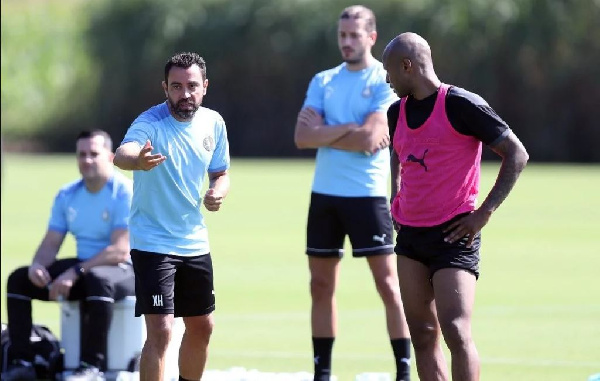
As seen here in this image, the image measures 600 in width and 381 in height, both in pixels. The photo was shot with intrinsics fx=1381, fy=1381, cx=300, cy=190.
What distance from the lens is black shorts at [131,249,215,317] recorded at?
7.37 meters

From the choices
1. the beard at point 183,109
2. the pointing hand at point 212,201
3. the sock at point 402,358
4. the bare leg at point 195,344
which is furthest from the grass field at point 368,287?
the beard at point 183,109

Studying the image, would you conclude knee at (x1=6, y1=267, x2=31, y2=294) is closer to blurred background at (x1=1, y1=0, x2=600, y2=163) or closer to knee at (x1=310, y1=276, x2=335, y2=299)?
knee at (x1=310, y1=276, x2=335, y2=299)

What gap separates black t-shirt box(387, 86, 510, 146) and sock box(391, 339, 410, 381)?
2.14 metres

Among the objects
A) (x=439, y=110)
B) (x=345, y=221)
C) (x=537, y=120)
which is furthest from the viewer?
(x=537, y=120)

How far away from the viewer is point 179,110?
7.48m

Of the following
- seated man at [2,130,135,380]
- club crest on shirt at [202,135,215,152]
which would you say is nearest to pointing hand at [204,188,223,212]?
club crest on shirt at [202,135,215,152]

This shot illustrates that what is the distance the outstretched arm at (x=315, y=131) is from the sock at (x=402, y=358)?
4.51 ft

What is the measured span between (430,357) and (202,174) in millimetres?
1633

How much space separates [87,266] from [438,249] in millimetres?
3158

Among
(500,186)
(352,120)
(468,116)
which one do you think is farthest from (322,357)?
Result: (468,116)

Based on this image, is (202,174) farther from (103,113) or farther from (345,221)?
(103,113)

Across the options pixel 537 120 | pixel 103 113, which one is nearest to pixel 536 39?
pixel 537 120

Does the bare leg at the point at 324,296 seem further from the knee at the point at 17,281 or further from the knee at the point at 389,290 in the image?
the knee at the point at 17,281

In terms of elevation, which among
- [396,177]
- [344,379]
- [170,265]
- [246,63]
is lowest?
[344,379]
